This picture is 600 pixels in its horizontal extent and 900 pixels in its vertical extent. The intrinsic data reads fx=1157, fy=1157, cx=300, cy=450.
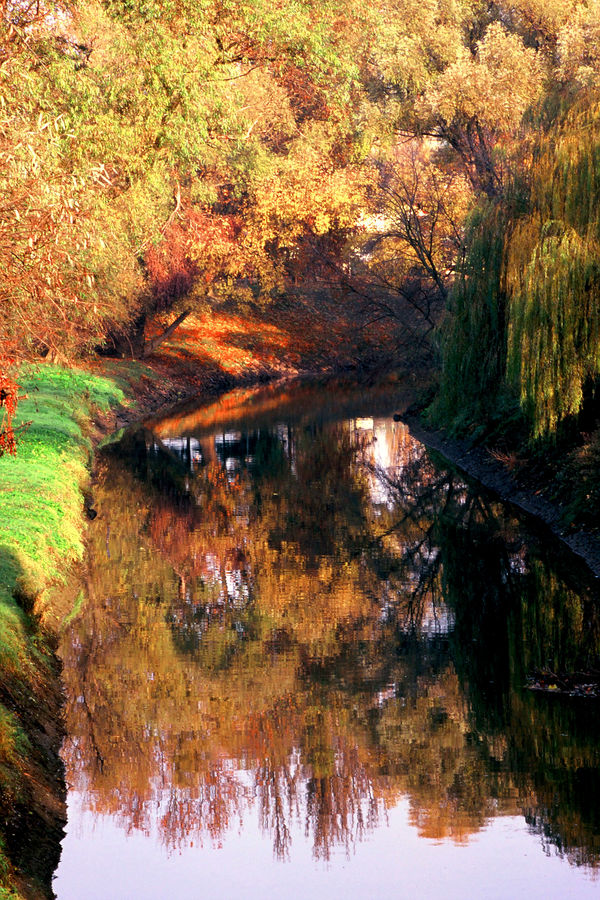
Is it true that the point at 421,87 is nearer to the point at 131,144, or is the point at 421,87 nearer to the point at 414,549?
the point at 131,144

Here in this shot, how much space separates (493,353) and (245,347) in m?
31.8

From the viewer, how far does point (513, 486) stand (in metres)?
24.5

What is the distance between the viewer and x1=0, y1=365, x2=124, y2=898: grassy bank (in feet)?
30.2

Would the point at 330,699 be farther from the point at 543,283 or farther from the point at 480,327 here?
the point at 480,327

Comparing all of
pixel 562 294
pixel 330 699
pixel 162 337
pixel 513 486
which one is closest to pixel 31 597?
pixel 330 699

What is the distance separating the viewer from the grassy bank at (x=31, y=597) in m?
9.22

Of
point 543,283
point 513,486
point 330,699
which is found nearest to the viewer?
point 330,699

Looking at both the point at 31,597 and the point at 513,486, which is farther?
the point at 513,486

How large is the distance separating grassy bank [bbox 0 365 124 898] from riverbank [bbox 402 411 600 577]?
8.29 meters

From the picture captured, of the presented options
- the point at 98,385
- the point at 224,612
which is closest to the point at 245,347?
the point at 98,385

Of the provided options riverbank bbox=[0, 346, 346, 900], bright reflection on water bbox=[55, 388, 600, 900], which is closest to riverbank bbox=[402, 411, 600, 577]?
bright reflection on water bbox=[55, 388, 600, 900]

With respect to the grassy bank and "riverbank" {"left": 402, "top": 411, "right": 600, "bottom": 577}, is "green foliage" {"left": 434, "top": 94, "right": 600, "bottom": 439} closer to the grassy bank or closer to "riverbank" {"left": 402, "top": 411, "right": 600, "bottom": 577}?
"riverbank" {"left": 402, "top": 411, "right": 600, "bottom": 577}

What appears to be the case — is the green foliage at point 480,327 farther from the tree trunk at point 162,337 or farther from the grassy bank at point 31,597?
the tree trunk at point 162,337

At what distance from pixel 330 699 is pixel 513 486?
12.2 metres
